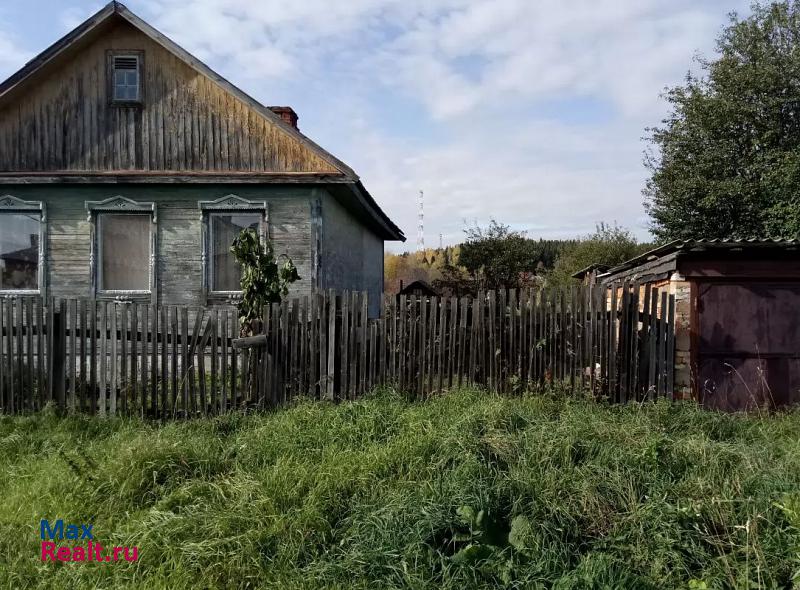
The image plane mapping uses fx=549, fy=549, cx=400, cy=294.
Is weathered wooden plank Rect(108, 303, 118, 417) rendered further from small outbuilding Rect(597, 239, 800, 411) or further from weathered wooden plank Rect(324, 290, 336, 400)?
small outbuilding Rect(597, 239, 800, 411)

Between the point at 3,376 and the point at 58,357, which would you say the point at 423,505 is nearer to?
the point at 58,357

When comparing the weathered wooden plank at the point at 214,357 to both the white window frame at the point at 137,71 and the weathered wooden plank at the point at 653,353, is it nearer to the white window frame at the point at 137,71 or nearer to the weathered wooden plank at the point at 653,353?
the weathered wooden plank at the point at 653,353

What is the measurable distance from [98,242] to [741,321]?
10.3 meters

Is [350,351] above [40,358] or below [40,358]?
above

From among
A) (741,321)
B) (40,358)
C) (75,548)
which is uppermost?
(741,321)

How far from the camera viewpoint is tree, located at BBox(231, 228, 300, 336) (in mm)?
6844

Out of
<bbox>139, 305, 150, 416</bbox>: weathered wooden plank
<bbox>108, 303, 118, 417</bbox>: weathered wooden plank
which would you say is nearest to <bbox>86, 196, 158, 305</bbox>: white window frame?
<bbox>108, 303, 118, 417</bbox>: weathered wooden plank

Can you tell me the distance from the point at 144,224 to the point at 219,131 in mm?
2192

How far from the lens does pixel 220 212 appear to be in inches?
388

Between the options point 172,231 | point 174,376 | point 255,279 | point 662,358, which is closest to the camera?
point 174,376

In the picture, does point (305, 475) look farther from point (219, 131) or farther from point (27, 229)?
point (27, 229)

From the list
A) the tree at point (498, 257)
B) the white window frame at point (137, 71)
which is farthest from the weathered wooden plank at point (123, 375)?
the tree at point (498, 257)

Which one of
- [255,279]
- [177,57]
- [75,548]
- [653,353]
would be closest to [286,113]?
[177,57]

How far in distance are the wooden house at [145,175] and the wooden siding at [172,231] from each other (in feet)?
0.06
